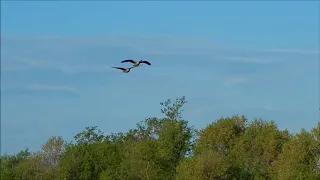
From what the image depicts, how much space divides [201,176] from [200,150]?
11569mm

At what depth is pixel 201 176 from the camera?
59438 mm

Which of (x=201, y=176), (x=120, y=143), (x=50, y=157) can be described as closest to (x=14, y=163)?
(x=50, y=157)

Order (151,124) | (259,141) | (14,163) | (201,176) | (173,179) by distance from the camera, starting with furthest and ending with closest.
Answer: (14,163) → (151,124) → (259,141) → (173,179) → (201,176)

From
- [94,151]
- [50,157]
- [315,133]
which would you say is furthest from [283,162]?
[50,157]

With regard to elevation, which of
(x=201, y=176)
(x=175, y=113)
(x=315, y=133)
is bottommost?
(x=201, y=176)

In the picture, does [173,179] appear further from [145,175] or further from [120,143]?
[120,143]

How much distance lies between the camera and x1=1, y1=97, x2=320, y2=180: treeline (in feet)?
201

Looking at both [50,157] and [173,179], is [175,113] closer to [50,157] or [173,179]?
[173,179]

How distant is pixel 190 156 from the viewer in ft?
230

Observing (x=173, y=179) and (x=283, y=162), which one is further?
(x=173, y=179)

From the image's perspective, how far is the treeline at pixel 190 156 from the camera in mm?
61312

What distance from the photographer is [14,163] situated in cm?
9850

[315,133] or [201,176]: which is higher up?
[315,133]

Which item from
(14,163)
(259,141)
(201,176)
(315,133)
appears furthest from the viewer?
(14,163)
